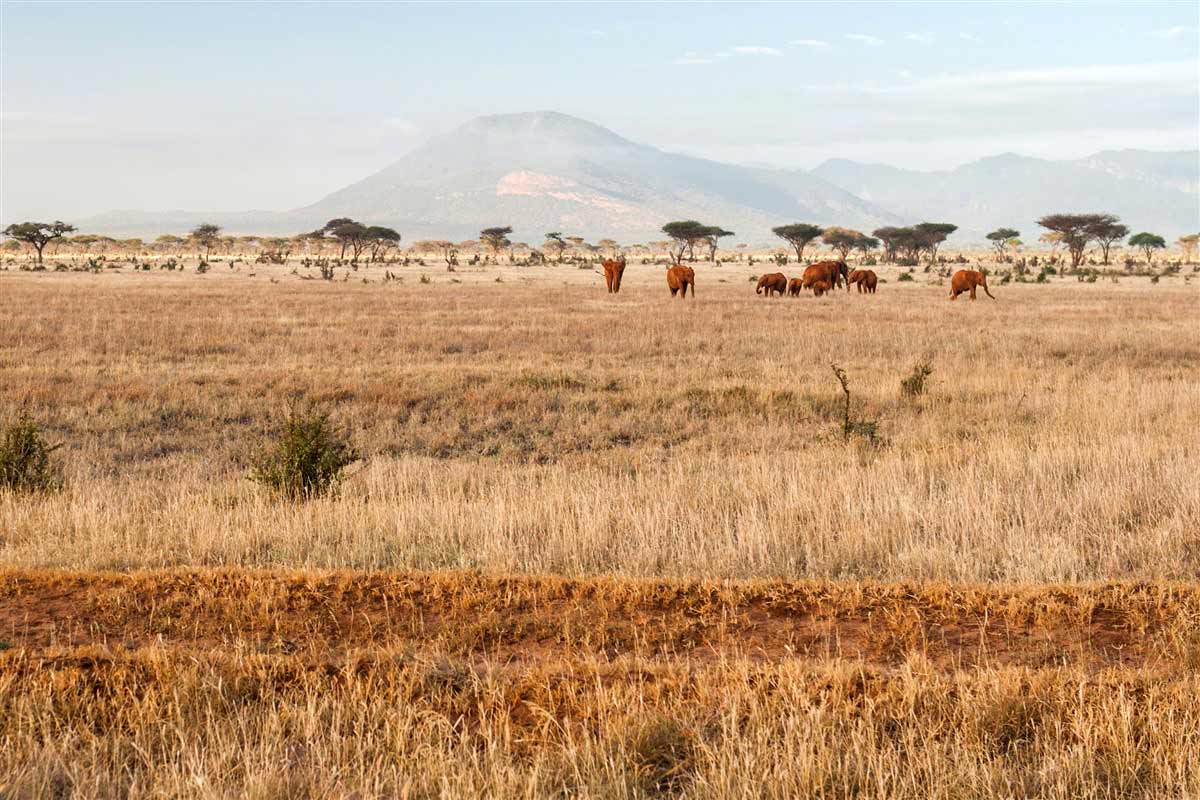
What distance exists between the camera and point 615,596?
21.5 ft

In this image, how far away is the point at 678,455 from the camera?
12742 mm

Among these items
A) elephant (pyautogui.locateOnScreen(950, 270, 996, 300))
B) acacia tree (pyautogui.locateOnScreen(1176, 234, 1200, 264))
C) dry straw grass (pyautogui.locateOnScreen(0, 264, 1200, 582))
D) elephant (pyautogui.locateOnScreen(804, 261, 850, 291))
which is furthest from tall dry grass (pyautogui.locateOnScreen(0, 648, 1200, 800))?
acacia tree (pyautogui.locateOnScreen(1176, 234, 1200, 264))

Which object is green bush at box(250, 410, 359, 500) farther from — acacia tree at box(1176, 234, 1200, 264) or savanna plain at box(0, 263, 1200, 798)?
acacia tree at box(1176, 234, 1200, 264)

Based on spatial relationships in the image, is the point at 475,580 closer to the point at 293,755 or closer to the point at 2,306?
the point at 293,755

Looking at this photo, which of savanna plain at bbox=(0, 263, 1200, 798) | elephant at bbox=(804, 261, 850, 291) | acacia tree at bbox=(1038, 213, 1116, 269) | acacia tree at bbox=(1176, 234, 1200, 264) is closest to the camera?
savanna plain at bbox=(0, 263, 1200, 798)

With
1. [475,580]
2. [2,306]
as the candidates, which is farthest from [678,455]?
[2,306]

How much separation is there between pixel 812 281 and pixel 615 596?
3721 centimetres

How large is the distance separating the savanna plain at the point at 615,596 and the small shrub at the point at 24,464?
380 mm

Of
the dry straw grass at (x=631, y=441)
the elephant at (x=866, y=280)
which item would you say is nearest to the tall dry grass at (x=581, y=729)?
the dry straw grass at (x=631, y=441)

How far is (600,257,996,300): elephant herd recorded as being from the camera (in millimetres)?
38688

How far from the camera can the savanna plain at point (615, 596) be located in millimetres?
4344

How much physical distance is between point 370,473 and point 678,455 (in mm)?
3764

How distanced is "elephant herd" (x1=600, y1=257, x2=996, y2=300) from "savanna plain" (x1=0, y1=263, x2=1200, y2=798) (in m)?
22.2

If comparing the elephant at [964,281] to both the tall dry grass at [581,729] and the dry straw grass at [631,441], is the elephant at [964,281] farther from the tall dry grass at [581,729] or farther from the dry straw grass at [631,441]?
the tall dry grass at [581,729]
